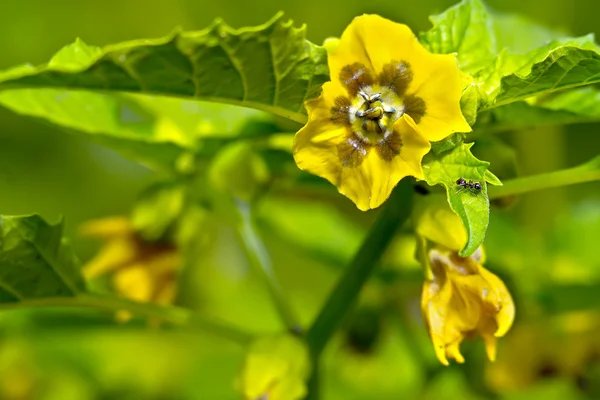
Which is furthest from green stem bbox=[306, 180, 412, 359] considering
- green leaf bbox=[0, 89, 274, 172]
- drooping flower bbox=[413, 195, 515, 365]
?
green leaf bbox=[0, 89, 274, 172]

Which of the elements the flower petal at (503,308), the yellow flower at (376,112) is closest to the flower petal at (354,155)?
the yellow flower at (376,112)

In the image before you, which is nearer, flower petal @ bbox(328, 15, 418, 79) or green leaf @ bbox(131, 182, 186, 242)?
flower petal @ bbox(328, 15, 418, 79)

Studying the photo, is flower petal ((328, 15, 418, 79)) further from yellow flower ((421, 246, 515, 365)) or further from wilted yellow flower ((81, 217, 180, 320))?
wilted yellow flower ((81, 217, 180, 320))

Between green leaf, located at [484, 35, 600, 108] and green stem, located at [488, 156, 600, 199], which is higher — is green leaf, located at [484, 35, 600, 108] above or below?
above

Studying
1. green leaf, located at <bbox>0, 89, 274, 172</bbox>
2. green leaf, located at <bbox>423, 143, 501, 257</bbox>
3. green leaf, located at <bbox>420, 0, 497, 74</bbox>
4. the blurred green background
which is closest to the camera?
green leaf, located at <bbox>423, 143, 501, 257</bbox>

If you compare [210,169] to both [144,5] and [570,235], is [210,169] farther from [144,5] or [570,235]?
[144,5]

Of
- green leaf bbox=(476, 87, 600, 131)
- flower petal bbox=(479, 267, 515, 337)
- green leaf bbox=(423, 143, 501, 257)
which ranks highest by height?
green leaf bbox=(423, 143, 501, 257)
